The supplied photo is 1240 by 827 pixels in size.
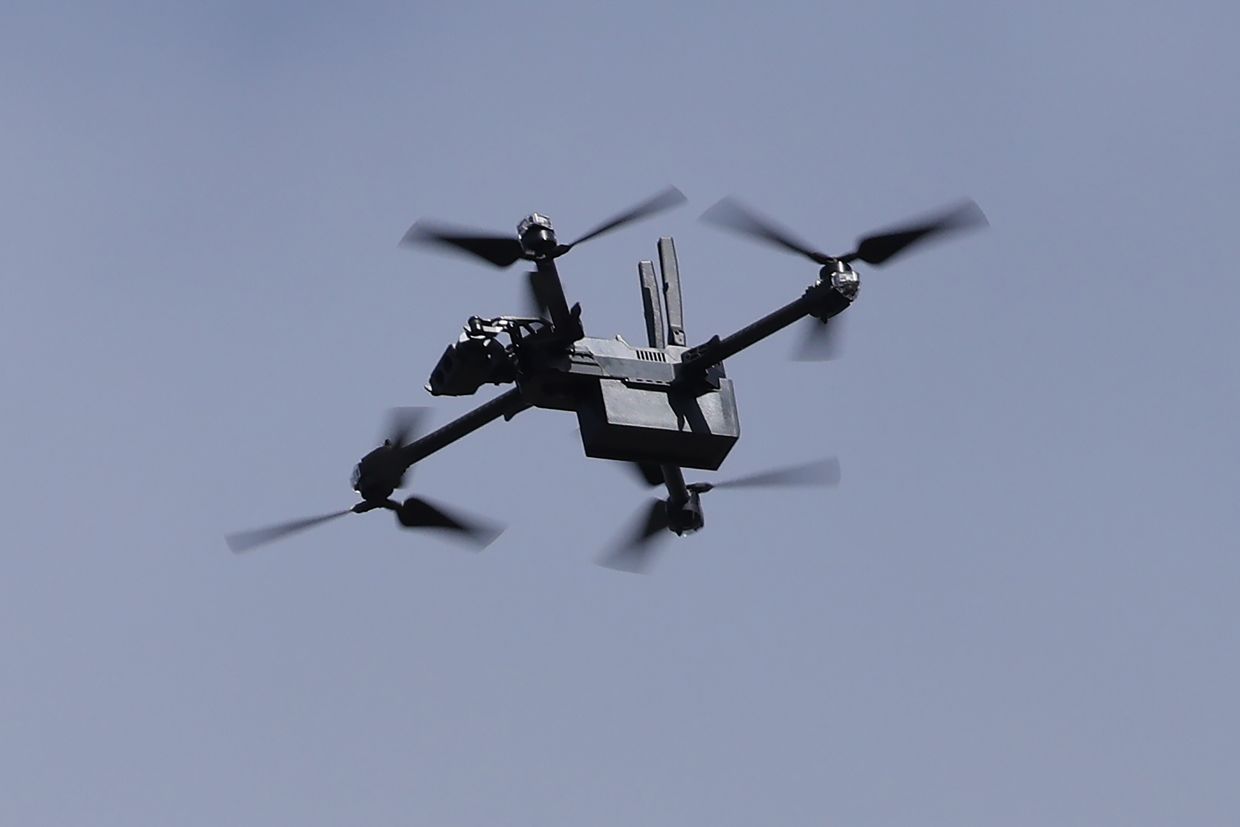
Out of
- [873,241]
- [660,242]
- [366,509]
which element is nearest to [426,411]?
[366,509]

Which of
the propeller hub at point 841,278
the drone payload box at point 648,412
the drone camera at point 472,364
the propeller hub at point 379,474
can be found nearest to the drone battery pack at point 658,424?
the drone payload box at point 648,412

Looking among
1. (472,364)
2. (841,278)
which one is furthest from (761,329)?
(472,364)

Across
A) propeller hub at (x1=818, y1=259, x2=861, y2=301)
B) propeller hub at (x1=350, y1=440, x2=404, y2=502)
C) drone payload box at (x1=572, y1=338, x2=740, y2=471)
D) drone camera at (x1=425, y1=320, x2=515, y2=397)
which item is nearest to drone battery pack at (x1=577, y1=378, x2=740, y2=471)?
drone payload box at (x1=572, y1=338, x2=740, y2=471)

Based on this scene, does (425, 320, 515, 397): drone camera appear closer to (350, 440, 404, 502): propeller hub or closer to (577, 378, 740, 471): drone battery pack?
(577, 378, 740, 471): drone battery pack

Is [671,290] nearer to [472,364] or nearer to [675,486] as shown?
[675,486]

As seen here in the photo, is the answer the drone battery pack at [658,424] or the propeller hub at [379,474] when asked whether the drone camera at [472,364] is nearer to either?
the drone battery pack at [658,424]

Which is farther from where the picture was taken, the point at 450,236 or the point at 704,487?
the point at 704,487

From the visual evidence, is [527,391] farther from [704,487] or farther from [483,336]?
[704,487]
